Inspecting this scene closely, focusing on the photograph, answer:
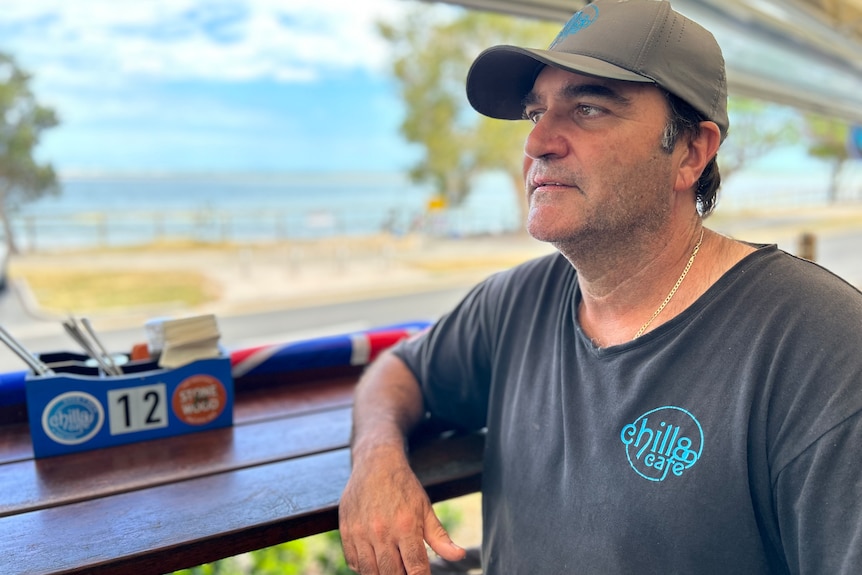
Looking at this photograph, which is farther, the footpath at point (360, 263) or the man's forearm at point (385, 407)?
the footpath at point (360, 263)

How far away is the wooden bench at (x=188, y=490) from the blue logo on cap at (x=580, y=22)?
2.54ft

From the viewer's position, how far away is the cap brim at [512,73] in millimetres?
931

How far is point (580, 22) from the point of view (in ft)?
3.38

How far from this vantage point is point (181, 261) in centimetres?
1038

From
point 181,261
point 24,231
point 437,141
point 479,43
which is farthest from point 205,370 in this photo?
point 181,261

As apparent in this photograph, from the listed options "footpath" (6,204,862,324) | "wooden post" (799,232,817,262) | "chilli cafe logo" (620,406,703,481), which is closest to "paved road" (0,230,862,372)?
"footpath" (6,204,862,324)

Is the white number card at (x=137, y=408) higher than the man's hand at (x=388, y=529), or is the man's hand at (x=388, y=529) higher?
the white number card at (x=137, y=408)

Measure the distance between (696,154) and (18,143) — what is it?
275 centimetres

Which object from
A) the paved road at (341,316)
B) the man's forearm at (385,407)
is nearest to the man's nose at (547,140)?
the man's forearm at (385,407)

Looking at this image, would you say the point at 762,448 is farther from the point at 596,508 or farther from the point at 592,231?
the point at 592,231

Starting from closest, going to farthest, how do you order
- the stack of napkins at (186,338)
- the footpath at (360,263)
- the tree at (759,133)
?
1. the stack of napkins at (186,338)
2. the tree at (759,133)
3. the footpath at (360,263)

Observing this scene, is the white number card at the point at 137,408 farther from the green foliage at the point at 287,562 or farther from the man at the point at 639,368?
the green foliage at the point at 287,562

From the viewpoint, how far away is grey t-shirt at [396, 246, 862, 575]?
731mm

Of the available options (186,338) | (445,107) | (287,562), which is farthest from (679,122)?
(445,107)
